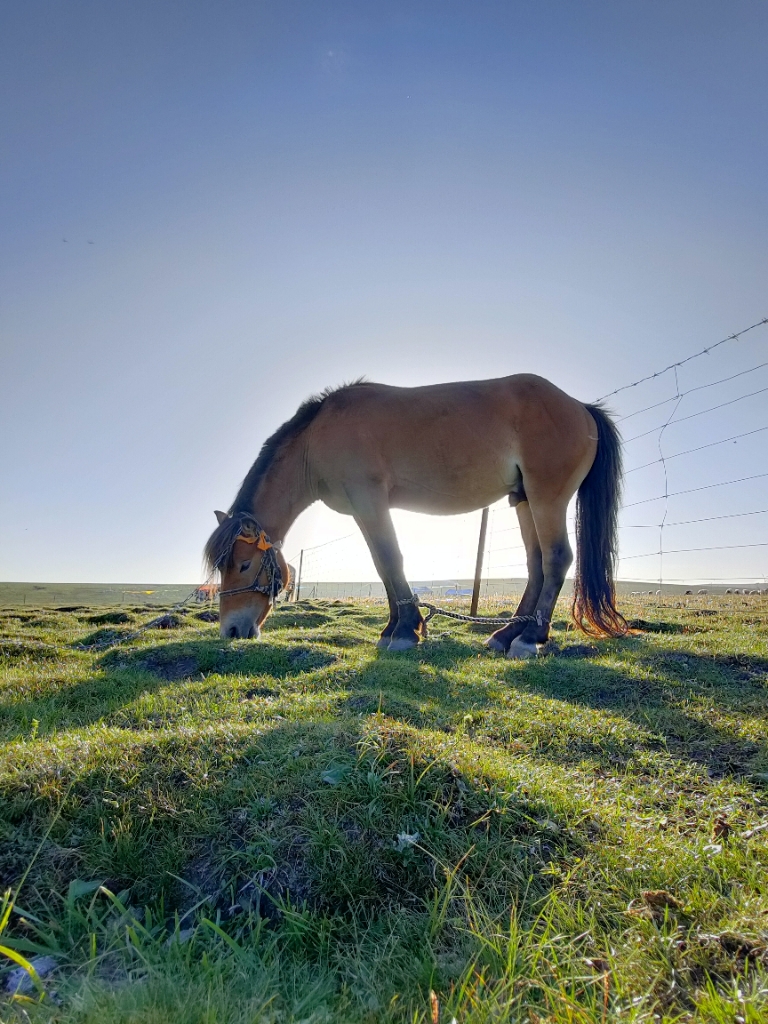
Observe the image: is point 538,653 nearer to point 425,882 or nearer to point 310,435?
point 310,435

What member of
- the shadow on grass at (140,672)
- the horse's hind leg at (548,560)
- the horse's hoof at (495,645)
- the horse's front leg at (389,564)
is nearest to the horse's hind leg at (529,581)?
the horse's hoof at (495,645)

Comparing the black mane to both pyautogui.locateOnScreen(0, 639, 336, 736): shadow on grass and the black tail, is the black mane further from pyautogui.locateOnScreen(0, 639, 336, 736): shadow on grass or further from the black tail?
the black tail

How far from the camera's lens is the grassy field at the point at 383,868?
1.36m

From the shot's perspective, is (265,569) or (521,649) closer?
(521,649)

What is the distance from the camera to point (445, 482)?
22.4 feet

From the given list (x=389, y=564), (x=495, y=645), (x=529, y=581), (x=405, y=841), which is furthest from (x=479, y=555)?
(x=405, y=841)

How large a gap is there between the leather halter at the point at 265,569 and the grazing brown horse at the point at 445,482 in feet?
0.04

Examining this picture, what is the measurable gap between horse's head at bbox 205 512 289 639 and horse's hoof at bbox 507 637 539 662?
291cm

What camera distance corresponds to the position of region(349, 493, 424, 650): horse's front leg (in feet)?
21.4

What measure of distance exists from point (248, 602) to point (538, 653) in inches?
138

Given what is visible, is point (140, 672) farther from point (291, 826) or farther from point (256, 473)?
point (291, 826)

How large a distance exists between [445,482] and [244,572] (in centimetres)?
271

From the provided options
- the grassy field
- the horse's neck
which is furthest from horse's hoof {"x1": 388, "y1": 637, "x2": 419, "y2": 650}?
the grassy field

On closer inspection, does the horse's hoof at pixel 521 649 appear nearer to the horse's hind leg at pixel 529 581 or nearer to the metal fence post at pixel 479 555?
the horse's hind leg at pixel 529 581
